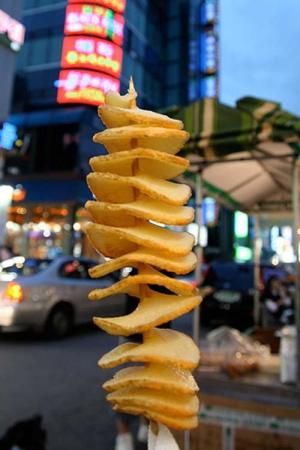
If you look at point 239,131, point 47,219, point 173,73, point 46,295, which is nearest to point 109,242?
point 239,131

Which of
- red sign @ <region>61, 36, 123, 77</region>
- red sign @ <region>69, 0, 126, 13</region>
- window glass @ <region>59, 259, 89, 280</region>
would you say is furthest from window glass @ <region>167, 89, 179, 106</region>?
window glass @ <region>59, 259, 89, 280</region>

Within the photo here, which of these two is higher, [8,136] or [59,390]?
[8,136]

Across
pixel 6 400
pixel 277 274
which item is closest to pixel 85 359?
pixel 6 400

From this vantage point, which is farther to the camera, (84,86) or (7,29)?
(84,86)

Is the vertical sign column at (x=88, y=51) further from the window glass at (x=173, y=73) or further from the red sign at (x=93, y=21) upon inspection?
the window glass at (x=173, y=73)

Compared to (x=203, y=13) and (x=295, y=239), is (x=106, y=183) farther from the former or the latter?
(x=203, y=13)

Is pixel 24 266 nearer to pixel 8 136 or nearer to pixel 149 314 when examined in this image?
pixel 149 314

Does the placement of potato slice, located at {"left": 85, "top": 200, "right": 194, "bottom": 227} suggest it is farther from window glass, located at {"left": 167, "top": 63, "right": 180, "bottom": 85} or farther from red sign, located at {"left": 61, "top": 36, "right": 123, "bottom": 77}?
window glass, located at {"left": 167, "top": 63, "right": 180, "bottom": 85}
